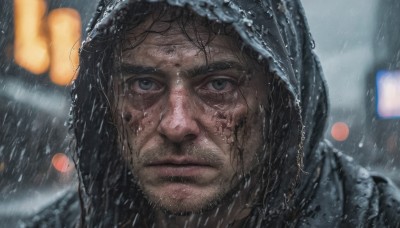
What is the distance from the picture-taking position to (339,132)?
179 feet

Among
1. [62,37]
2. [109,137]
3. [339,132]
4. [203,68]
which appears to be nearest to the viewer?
[203,68]

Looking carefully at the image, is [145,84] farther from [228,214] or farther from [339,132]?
[339,132]

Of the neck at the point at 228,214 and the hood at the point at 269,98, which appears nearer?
the hood at the point at 269,98

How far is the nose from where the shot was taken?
123 inches

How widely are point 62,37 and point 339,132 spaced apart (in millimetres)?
36891

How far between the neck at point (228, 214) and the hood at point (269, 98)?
6 centimetres

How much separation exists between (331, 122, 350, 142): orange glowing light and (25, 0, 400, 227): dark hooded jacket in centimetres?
4974

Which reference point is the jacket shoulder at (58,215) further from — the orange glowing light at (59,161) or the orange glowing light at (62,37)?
the orange glowing light at (59,161)

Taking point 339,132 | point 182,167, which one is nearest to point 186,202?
point 182,167

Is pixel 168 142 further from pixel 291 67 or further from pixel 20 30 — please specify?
pixel 20 30

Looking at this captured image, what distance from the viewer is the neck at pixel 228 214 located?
3.50 meters

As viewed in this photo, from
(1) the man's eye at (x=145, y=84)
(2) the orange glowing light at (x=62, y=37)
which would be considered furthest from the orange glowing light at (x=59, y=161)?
(1) the man's eye at (x=145, y=84)

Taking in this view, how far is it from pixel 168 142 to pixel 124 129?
38 cm

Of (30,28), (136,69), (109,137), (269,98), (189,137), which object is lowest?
(30,28)
